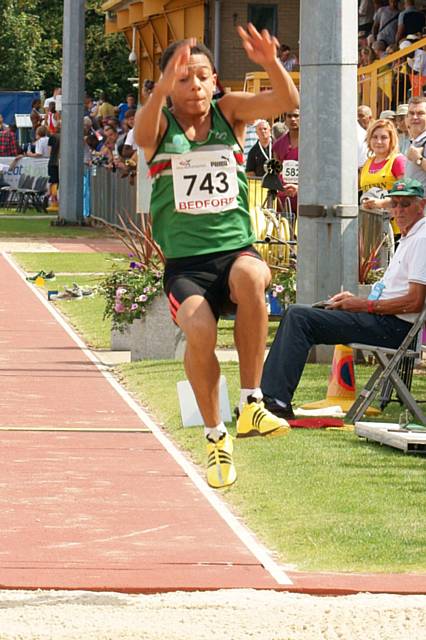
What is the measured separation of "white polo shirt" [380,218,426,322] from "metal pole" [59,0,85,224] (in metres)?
25.0

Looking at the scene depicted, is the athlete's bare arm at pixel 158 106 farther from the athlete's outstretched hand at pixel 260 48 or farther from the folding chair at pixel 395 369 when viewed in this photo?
the folding chair at pixel 395 369

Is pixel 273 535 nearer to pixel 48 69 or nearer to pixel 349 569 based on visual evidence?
pixel 349 569

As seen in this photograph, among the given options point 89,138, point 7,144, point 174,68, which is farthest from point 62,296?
point 7,144

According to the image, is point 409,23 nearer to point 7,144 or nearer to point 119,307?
point 119,307

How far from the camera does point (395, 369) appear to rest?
1115cm

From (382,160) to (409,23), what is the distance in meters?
9.26

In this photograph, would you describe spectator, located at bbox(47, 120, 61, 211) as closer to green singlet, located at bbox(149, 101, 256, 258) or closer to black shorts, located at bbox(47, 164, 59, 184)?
black shorts, located at bbox(47, 164, 59, 184)

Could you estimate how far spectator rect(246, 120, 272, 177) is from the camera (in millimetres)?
18094

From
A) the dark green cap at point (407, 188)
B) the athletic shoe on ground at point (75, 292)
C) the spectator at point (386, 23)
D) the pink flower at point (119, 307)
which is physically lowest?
the athletic shoe on ground at point (75, 292)

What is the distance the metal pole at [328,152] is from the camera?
47.7ft

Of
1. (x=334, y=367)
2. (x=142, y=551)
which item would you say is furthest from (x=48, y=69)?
(x=142, y=551)

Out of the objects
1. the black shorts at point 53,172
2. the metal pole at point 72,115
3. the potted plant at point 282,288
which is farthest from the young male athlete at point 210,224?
the black shorts at point 53,172

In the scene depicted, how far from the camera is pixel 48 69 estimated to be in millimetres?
65500

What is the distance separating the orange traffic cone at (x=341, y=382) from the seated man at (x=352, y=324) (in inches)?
44.3
